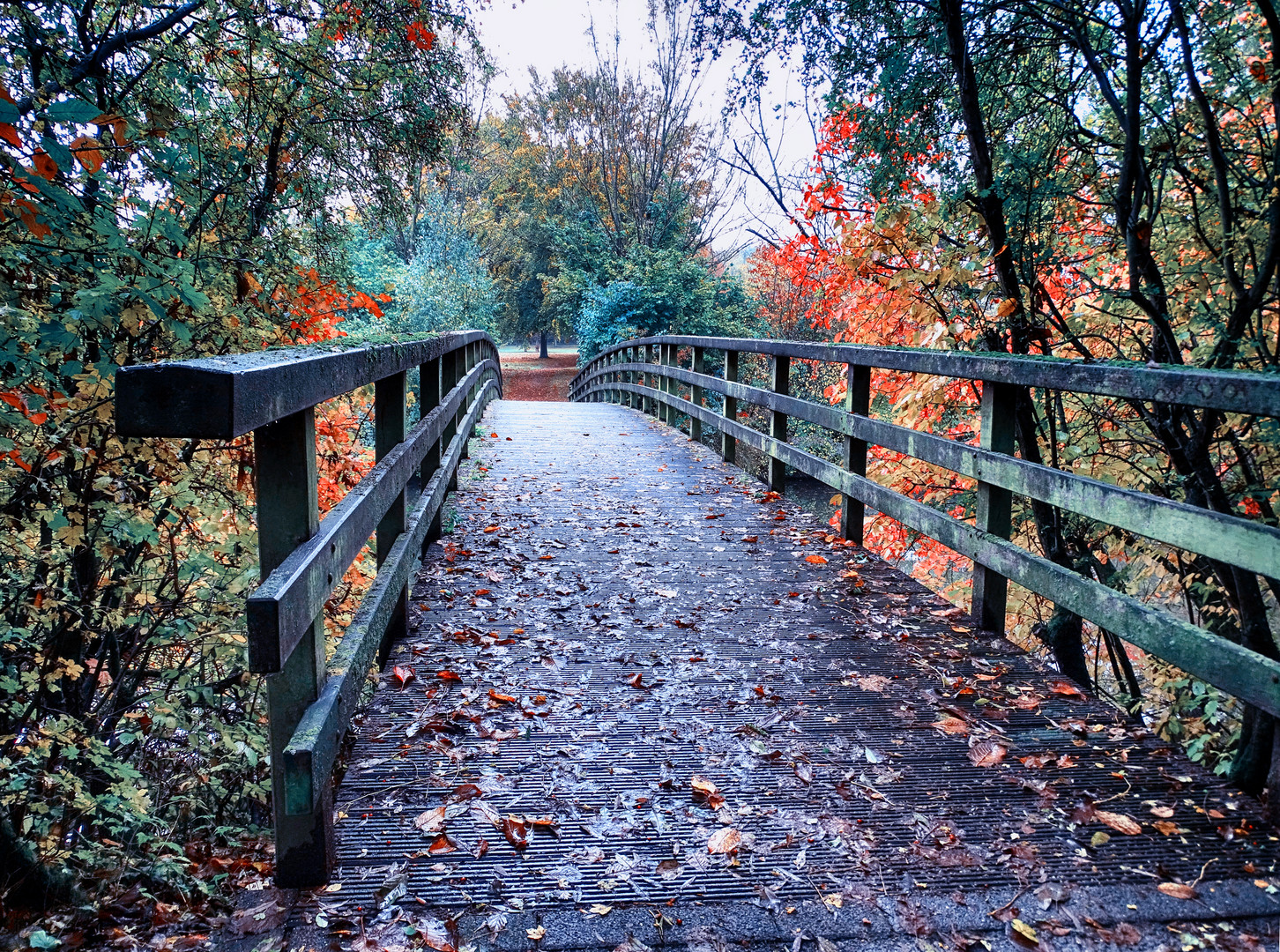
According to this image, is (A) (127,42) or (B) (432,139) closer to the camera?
(A) (127,42)

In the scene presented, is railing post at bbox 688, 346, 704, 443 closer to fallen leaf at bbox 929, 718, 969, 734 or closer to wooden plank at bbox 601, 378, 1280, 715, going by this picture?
wooden plank at bbox 601, 378, 1280, 715

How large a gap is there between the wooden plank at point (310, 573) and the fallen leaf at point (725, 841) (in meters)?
1.28

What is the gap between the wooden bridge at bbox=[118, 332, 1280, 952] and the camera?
2.09 meters

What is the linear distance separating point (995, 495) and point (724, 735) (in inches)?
67.7

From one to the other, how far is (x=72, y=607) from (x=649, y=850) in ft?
10.1

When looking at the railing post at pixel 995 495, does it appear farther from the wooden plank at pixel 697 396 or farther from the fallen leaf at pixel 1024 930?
the wooden plank at pixel 697 396

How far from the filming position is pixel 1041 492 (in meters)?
3.34

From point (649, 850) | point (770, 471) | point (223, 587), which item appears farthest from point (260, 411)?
point (770, 471)

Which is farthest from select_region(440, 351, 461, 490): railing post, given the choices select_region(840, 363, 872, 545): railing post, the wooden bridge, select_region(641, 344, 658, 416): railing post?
select_region(641, 344, 658, 416): railing post

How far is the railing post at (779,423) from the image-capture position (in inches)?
268

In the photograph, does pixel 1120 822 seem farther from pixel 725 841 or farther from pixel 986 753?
pixel 725 841

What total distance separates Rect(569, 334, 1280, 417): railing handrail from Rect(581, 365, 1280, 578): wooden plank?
313mm

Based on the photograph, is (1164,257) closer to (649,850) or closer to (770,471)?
(770,471)

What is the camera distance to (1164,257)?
505 centimetres
